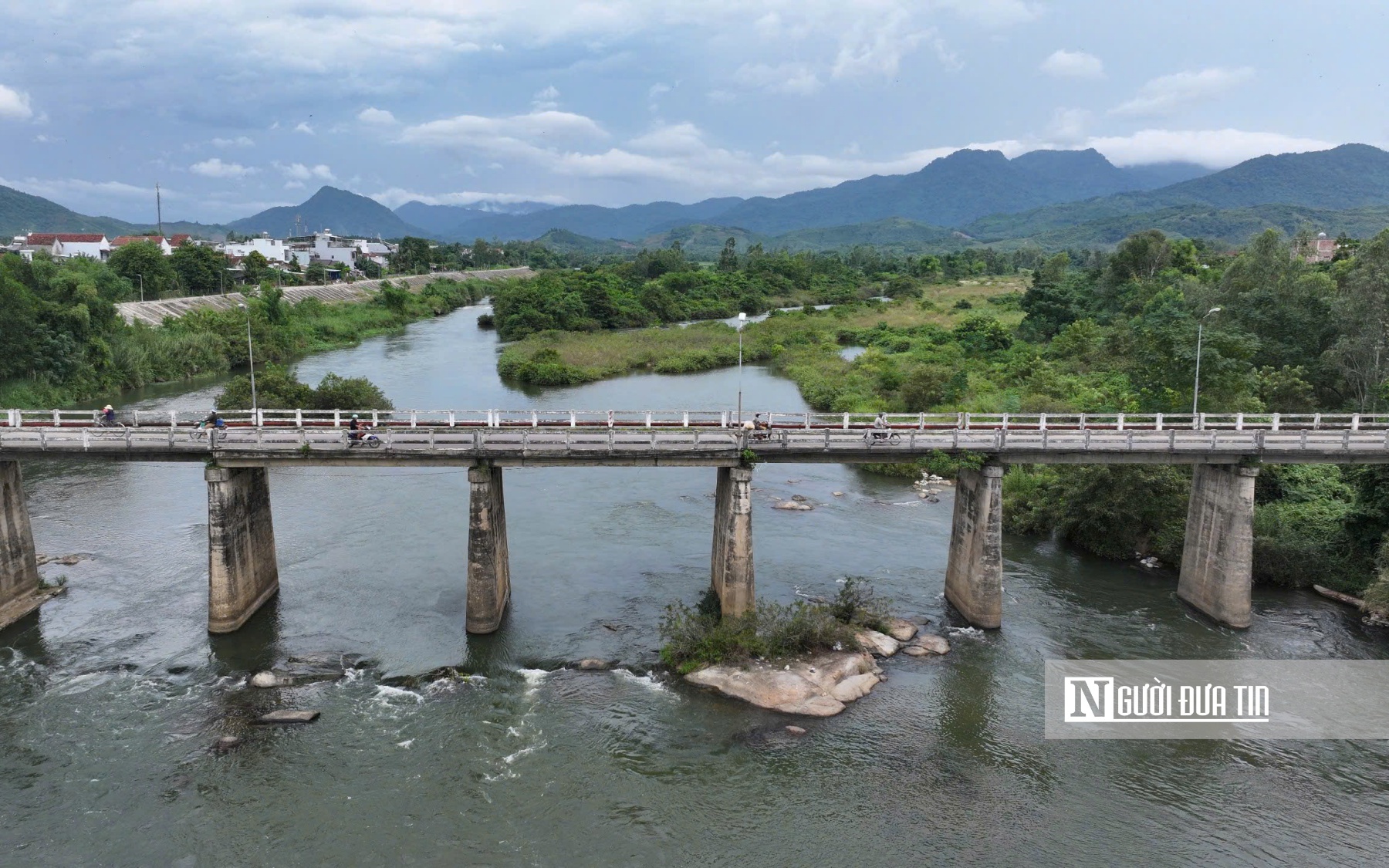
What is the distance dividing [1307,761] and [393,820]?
31.4 metres

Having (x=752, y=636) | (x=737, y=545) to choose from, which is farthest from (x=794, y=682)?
(x=737, y=545)

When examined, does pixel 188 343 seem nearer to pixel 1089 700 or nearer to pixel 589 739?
pixel 589 739

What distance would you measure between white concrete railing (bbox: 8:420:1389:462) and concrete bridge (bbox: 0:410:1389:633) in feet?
0.23

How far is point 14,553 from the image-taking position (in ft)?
131

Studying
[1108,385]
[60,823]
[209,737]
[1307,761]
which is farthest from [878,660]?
[1108,385]

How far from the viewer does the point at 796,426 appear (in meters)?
40.2

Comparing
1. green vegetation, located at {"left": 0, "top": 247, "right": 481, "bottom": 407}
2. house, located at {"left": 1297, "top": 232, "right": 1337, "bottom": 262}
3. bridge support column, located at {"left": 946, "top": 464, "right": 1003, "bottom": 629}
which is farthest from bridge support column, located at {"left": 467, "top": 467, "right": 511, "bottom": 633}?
house, located at {"left": 1297, "top": 232, "right": 1337, "bottom": 262}

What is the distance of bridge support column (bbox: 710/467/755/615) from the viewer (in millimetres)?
36875

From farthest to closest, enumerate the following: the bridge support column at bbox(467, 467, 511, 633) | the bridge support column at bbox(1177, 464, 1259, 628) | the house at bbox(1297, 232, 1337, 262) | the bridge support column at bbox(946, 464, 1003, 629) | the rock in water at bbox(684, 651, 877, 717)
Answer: the house at bbox(1297, 232, 1337, 262) → the bridge support column at bbox(1177, 464, 1259, 628) → the bridge support column at bbox(946, 464, 1003, 629) → the bridge support column at bbox(467, 467, 511, 633) → the rock in water at bbox(684, 651, 877, 717)

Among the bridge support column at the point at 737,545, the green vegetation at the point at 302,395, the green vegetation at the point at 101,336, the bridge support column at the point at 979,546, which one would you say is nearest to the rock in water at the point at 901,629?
the bridge support column at the point at 979,546

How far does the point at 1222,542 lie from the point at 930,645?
14589mm

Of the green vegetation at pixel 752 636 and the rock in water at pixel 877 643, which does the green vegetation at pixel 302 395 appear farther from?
the rock in water at pixel 877 643

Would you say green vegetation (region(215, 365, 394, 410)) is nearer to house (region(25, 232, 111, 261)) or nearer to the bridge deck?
the bridge deck

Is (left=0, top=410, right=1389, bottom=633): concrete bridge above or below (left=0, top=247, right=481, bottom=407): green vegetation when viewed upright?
below
